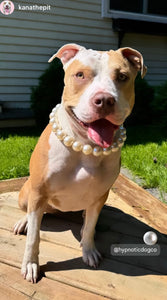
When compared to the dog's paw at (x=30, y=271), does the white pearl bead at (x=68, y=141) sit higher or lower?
higher

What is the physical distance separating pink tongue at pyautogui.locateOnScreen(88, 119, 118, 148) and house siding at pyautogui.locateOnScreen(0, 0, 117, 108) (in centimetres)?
455

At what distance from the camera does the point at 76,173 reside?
1563 millimetres

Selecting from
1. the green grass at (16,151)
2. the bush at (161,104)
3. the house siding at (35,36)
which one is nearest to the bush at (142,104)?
the bush at (161,104)

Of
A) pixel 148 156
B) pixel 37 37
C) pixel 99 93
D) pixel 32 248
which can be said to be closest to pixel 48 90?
pixel 37 37

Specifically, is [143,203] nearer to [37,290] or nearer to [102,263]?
[102,263]

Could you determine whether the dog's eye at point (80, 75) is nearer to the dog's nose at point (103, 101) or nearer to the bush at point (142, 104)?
the dog's nose at point (103, 101)

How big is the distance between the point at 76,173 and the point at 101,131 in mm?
317

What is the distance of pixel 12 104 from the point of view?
5.65 metres

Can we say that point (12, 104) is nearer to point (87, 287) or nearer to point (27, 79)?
point (27, 79)

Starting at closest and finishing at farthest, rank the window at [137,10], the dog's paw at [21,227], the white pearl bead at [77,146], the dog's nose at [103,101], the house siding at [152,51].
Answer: the dog's nose at [103,101] → the white pearl bead at [77,146] → the dog's paw at [21,227] → the window at [137,10] → the house siding at [152,51]

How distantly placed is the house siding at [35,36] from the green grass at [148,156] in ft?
7.57

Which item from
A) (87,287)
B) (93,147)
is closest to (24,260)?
(87,287)

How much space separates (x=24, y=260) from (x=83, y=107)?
1.00m

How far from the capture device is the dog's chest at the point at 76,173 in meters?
1.55
